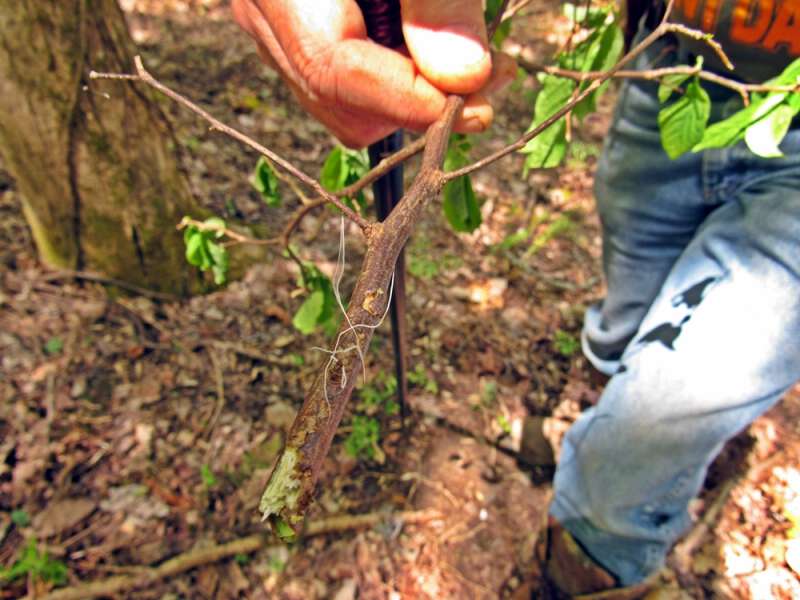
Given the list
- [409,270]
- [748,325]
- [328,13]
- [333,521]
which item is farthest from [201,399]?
[748,325]

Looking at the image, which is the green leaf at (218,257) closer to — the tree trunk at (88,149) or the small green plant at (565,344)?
the tree trunk at (88,149)

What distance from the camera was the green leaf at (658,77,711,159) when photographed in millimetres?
1090

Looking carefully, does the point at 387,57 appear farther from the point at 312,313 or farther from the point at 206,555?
the point at 206,555

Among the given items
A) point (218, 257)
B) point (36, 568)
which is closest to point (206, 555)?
point (36, 568)

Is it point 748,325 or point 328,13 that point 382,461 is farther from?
point 328,13

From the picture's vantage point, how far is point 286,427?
207 centimetres

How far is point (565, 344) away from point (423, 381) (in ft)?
2.25

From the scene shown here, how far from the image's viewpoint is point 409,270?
2.63m

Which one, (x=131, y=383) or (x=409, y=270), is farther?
(x=409, y=270)

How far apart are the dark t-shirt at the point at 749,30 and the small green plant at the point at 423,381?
1434mm

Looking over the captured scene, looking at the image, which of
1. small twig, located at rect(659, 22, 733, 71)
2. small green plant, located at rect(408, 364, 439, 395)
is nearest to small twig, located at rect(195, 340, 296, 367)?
small green plant, located at rect(408, 364, 439, 395)

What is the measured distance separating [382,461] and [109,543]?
0.92m

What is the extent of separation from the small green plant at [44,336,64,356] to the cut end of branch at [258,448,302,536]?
6.10 ft

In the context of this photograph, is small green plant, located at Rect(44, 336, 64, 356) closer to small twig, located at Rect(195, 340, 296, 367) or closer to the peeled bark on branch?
small twig, located at Rect(195, 340, 296, 367)
